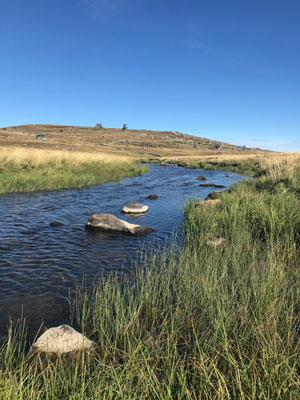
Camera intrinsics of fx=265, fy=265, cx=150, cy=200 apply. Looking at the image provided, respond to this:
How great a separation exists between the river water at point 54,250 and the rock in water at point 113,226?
0.97 ft

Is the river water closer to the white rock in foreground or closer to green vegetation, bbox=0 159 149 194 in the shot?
the white rock in foreground

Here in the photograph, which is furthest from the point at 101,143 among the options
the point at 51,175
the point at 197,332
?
the point at 197,332

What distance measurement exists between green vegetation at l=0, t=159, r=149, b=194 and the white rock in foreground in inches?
552

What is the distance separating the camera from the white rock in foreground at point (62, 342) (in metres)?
3.15

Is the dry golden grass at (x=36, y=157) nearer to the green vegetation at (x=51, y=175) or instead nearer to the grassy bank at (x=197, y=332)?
the green vegetation at (x=51, y=175)

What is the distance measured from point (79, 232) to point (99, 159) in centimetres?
2121

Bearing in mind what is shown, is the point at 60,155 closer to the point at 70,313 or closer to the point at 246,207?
the point at 246,207

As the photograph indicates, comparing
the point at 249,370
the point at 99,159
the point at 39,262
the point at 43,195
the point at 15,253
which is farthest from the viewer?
the point at 99,159

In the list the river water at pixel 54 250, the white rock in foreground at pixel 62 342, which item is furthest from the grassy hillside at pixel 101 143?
the white rock in foreground at pixel 62 342

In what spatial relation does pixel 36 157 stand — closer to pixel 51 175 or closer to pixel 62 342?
pixel 51 175

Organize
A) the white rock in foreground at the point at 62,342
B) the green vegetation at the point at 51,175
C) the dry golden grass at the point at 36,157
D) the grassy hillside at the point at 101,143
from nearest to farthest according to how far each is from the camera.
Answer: the white rock in foreground at the point at 62,342, the green vegetation at the point at 51,175, the dry golden grass at the point at 36,157, the grassy hillside at the point at 101,143

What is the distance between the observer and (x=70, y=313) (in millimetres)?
4215

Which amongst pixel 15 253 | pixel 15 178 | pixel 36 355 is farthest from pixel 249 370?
pixel 15 178

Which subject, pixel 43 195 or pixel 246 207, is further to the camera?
pixel 43 195
